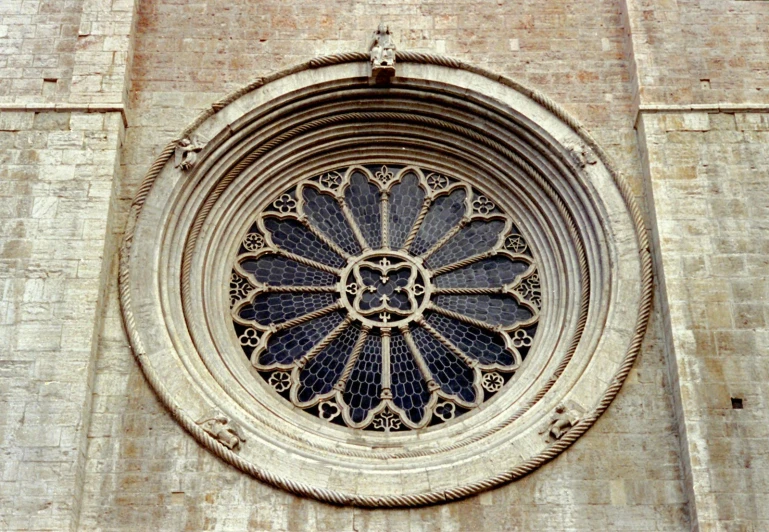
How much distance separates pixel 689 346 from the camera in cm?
1391

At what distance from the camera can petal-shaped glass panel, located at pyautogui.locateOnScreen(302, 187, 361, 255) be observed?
16.0 metres

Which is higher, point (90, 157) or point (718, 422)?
point (90, 157)

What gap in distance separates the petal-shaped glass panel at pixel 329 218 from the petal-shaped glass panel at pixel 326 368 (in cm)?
124

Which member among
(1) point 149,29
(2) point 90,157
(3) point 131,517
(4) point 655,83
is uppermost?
(1) point 149,29

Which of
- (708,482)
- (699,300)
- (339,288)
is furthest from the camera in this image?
(339,288)

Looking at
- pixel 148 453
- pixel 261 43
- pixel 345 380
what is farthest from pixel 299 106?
pixel 148 453

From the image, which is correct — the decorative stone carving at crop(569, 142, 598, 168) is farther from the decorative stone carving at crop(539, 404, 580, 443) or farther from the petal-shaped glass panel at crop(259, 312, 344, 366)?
the petal-shaped glass panel at crop(259, 312, 344, 366)

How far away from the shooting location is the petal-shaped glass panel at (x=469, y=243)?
15.9 m

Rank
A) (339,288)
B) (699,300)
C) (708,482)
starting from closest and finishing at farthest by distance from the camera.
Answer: (708,482) → (699,300) → (339,288)

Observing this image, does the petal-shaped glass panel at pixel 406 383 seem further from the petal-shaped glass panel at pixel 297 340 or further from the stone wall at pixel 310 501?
the stone wall at pixel 310 501

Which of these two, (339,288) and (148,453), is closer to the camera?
(148,453)

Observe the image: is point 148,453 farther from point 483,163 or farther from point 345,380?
point 483,163

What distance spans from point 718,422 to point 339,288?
459 centimetres

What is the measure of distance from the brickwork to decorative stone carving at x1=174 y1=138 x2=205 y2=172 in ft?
16.8
